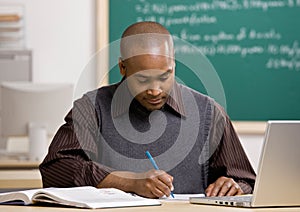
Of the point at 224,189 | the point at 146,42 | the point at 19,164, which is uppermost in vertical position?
the point at 146,42

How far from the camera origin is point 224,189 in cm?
178

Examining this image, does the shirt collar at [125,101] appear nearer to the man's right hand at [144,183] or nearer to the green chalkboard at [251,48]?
the man's right hand at [144,183]

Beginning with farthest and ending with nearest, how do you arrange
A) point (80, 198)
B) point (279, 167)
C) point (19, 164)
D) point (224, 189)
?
1. point (19, 164)
2. point (224, 189)
3. point (80, 198)
4. point (279, 167)

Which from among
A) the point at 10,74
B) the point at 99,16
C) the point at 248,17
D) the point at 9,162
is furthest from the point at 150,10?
the point at 9,162

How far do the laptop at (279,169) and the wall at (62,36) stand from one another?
8.90 feet

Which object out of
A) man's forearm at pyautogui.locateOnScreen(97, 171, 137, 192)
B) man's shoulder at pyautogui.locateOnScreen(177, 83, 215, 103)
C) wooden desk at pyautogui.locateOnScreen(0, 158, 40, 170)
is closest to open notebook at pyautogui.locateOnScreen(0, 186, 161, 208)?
man's forearm at pyautogui.locateOnScreen(97, 171, 137, 192)

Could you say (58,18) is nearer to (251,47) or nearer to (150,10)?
(150,10)

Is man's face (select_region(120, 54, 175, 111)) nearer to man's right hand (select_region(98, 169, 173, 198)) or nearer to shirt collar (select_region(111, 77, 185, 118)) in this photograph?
shirt collar (select_region(111, 77, 185, 118))

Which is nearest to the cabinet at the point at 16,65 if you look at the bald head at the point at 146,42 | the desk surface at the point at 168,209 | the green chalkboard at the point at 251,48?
the green chalkboard at the point at 251,48

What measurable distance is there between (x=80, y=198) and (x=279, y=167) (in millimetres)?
436

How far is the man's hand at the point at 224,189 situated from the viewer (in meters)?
1.77

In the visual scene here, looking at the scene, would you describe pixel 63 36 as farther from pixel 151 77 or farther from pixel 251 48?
pixel 151 77

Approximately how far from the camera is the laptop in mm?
1388

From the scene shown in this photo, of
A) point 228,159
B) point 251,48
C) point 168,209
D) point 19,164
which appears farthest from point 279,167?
point 251,48
